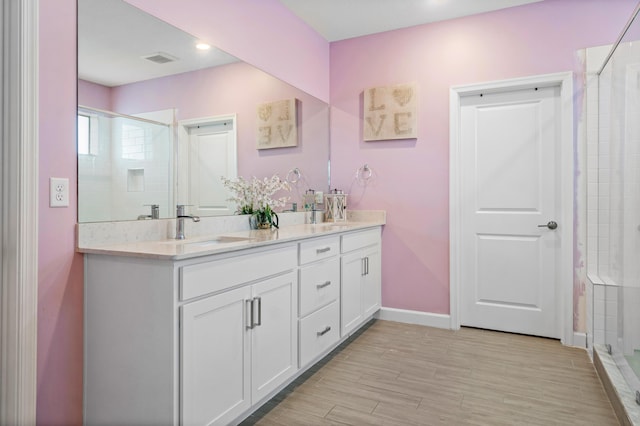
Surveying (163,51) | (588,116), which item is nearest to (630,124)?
(588,116)

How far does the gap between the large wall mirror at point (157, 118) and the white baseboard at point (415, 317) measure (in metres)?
1.64

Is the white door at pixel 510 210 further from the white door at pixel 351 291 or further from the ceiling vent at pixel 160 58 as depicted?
the ceiling vent at pixel 160 58

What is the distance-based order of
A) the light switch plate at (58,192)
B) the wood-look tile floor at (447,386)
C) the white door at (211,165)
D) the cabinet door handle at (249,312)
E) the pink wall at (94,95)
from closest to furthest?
1. the light switch plate at (58,192)
2. the pink wall at (94,95)
3. the cabinet door handle at (249,312)
4. the wood-look tile floor at (447,386)
5. the white door at (211,165)

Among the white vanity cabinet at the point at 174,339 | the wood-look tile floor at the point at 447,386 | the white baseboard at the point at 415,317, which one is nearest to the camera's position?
the white vanity cabinet at the point at 174,339

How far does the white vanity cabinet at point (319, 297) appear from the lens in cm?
233

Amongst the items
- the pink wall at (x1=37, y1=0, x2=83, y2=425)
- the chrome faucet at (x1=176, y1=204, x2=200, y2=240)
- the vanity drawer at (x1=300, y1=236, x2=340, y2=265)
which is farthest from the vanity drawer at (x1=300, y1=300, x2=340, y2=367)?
the pink wall at (x1=37, y1=0, x2=83, y2=425)

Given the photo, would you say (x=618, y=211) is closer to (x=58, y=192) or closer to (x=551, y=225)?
(x=551, y=225)

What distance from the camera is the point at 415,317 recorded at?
11.4ft

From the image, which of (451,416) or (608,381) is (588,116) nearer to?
(608,381)

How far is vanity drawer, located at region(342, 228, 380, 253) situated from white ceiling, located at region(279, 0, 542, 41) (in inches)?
69.1

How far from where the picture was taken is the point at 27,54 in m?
1.52

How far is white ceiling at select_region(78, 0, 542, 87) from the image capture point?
1762 millimetres

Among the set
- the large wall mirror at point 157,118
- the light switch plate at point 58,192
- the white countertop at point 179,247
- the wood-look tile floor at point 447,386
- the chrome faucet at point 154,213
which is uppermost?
the large wall mirror at point 157,118

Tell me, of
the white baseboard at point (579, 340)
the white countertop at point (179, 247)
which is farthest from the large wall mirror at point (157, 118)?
the white baseboard at point (579, 340)
